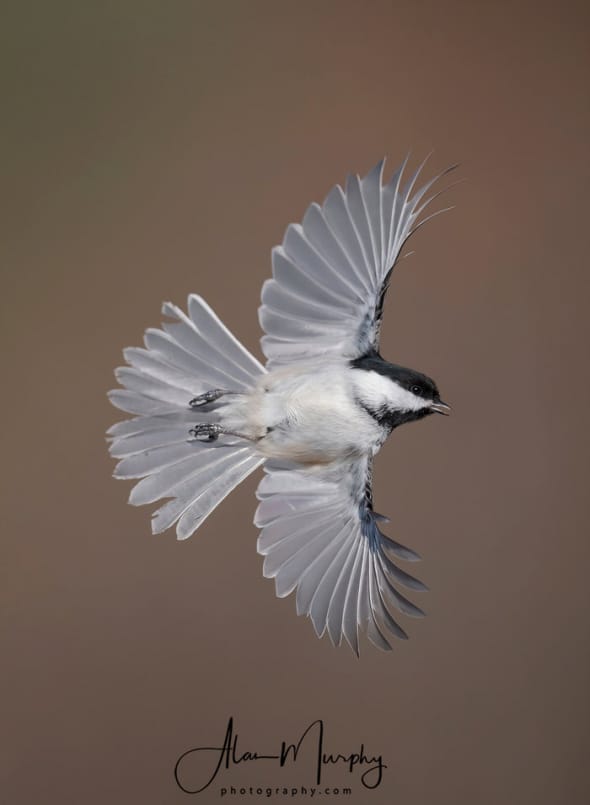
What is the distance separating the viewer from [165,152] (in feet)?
3.66

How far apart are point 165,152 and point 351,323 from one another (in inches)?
15.8

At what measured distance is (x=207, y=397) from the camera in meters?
0.94

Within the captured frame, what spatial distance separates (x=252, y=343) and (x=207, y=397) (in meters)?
0.08

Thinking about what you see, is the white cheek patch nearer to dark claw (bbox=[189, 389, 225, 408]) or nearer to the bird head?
the bird head

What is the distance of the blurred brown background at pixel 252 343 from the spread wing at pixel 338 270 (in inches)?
5.3

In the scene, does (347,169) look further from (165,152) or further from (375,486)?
(375,486)

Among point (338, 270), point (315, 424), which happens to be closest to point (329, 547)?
point (315, 424)

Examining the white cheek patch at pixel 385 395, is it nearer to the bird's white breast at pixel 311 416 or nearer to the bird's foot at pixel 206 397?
the bird's white breast at pixel 311 416

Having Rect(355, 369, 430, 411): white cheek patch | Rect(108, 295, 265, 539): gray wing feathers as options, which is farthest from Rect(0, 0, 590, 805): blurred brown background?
Rect(355, 369, 430, 411): white cheek patch

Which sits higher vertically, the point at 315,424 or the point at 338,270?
the point at 338,270

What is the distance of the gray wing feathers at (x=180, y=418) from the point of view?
3.02 ft

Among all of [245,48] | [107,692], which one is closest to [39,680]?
[107,692]

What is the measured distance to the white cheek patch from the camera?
0.86 meters

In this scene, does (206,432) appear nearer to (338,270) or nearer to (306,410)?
(306,410)
